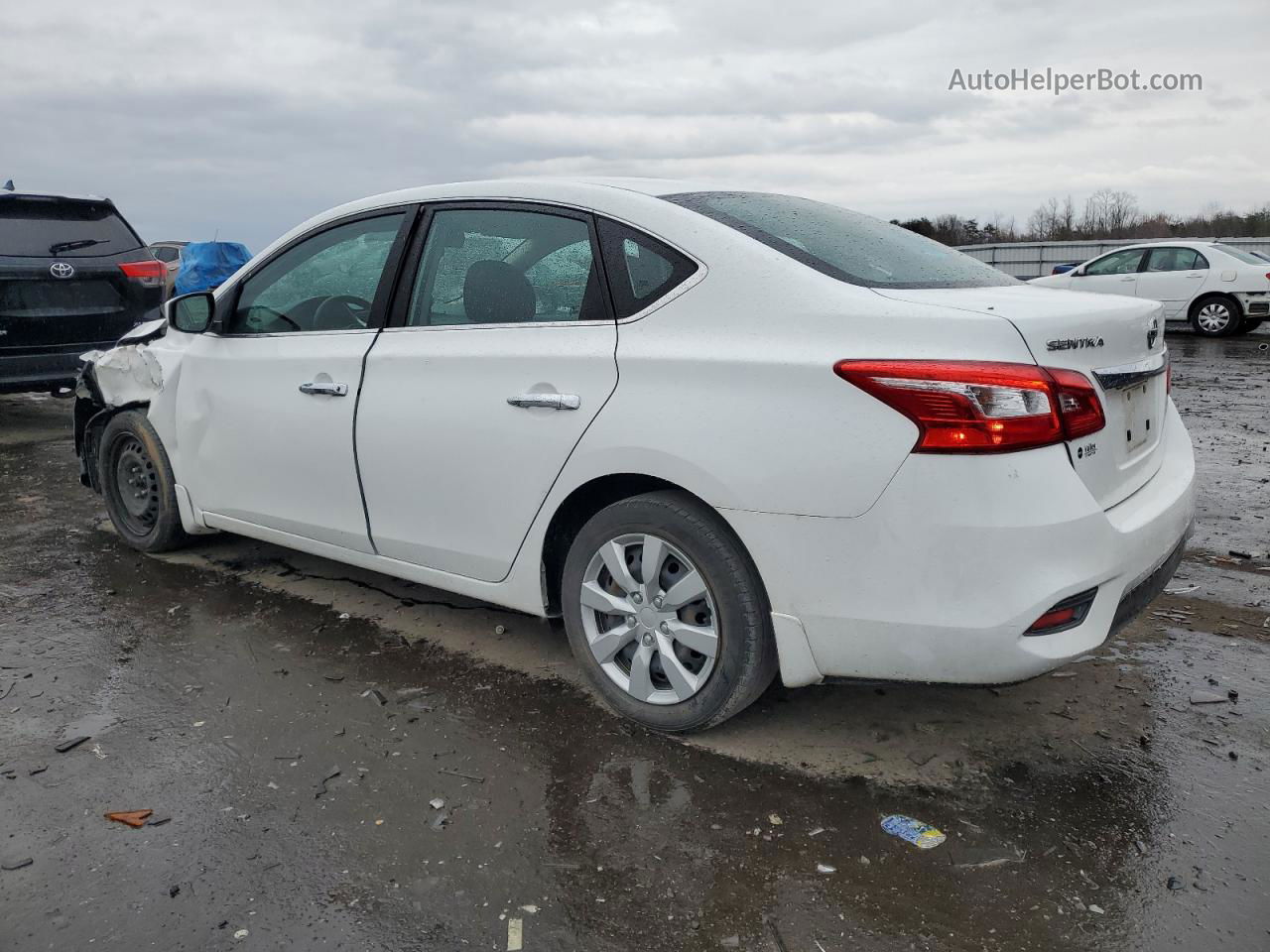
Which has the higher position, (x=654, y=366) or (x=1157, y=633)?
(x=654, y=366)

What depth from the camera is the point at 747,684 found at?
2.92m

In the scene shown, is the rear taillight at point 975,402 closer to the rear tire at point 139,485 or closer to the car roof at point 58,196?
the rear tire at point 139,485

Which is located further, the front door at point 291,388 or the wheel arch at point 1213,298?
the wheel arch at point 1213,298

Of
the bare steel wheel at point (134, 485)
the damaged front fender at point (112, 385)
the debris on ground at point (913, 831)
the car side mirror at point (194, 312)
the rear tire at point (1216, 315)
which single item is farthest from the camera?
the rear tire at point (1216, 315)

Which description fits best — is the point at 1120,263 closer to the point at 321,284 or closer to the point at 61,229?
the point at 61,229

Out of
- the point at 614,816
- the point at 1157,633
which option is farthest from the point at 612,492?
→ the point at 1157,633

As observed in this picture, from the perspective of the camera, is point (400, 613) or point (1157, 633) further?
point (400, 613)

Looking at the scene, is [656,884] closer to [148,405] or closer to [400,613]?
[400,613]

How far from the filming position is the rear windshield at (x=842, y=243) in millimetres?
2994

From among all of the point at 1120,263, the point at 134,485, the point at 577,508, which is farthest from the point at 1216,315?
the point at 134,485

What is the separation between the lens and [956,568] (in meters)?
2.54

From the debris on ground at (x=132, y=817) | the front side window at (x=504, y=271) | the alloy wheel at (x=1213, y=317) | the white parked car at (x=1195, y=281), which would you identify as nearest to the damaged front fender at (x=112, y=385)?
the front side window at (x=504, y=271)

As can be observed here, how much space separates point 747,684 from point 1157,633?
1946 millimetres

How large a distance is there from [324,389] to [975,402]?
243 centimetres
